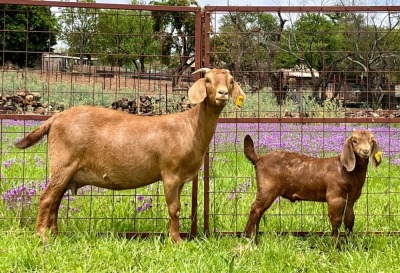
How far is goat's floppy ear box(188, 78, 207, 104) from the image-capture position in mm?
4969

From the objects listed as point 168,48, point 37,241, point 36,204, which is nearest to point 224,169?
point 168,48

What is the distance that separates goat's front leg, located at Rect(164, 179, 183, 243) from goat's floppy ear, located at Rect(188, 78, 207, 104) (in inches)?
33.2

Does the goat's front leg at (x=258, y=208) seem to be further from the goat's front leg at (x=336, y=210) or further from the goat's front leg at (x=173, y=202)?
the goat's front leg at (x=173, y=202)

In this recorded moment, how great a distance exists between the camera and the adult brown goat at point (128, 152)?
5262 millimetres

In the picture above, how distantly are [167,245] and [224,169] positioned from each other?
3.57 meters

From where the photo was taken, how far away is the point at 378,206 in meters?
6.95

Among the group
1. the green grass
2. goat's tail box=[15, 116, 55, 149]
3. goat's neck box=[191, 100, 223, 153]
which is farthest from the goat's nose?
goat's tail box=[15, 116, 55, 149]

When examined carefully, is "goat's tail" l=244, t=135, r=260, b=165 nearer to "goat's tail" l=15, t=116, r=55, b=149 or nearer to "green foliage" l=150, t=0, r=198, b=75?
"green foliage" l=150, t=0, r=198, b=75

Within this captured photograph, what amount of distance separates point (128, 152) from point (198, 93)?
0.95 meters

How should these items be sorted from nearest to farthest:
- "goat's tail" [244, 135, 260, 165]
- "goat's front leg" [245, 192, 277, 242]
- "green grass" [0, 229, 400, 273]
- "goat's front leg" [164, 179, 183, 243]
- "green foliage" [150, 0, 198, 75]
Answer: "green grass" [0, 229, 400, 273] → "goat's front leg" [164, 179, 183, 243] → "goat's front leg" [245, 192, 277, 242] → "goat's tail" [244, 135, 260, 165] → "green foliage" [150, 0, 198, 75]

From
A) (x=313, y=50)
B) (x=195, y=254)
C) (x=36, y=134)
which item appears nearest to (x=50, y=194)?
(x=36, y=134)

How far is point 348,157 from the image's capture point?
5164mm

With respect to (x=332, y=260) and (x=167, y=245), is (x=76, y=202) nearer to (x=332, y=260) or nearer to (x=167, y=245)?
(x=167, y=245)

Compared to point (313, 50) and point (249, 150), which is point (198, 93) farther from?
point (313, 50)
